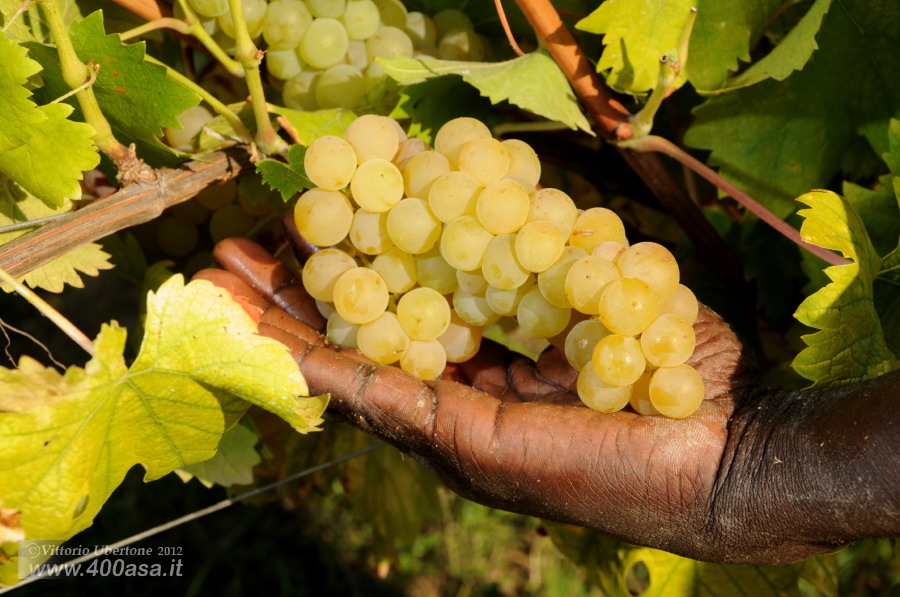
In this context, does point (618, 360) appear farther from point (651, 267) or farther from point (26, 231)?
point (26, 231)

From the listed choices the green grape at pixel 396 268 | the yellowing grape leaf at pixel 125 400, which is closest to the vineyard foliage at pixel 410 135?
the yellowing grape leaf at pixel 125 400

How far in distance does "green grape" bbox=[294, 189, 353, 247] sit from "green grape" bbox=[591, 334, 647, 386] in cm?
26

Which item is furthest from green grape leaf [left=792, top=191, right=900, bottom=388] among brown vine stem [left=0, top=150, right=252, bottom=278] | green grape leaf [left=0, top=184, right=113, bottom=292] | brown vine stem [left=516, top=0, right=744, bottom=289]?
green grape leaf [left=0, top=184, right=113, bottom=292]

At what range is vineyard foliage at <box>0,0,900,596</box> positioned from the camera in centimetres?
59

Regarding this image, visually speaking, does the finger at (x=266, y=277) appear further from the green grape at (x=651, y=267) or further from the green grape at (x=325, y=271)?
the green grape at (x=651, y=267)

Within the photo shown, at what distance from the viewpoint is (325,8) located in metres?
0.80

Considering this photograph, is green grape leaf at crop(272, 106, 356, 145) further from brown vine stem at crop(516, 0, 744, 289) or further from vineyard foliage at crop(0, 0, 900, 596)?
brown vine stem at crop(516, 0, 744, 289)

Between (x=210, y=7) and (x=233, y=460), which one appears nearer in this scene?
(x=210, y=7)

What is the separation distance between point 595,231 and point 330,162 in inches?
9.6

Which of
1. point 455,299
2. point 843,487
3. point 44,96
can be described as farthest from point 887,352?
point 44,96

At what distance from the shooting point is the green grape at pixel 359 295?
2.21ft

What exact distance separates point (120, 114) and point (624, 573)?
80 cm

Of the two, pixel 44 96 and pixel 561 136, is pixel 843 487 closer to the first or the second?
pixel 561 136

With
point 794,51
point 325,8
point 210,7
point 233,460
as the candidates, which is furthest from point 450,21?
point 233,460
